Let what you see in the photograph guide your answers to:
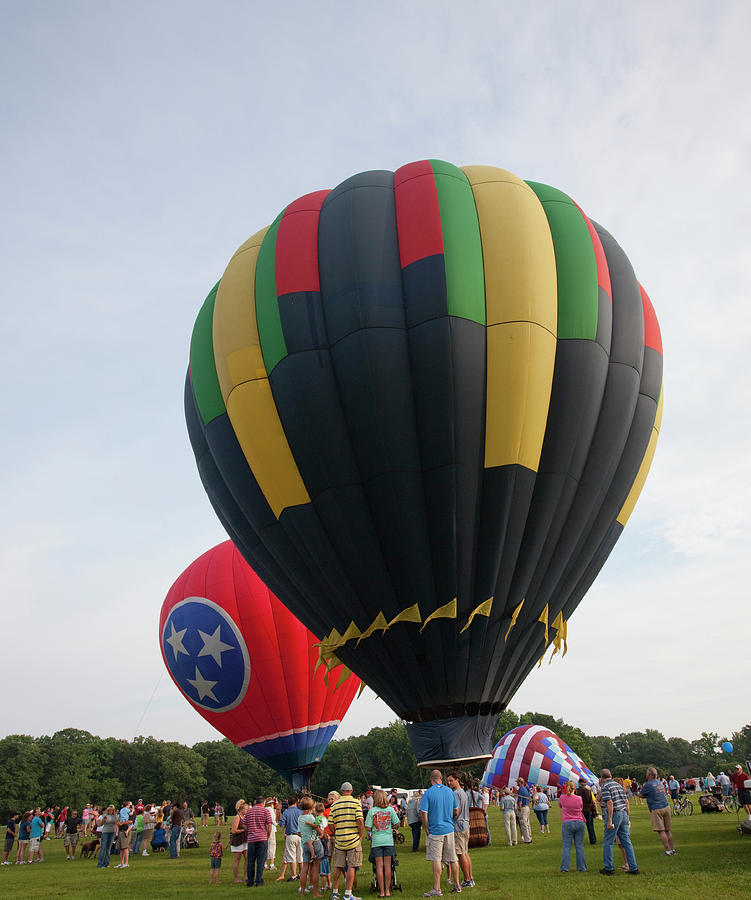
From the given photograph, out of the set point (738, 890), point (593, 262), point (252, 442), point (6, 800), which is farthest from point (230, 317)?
point (6, 800)

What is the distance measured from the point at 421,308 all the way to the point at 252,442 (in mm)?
3631

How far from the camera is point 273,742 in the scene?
21656 millimetres

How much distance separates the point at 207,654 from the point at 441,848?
14693 mm

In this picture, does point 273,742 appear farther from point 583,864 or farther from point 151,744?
point 151,744

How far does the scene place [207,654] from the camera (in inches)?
844

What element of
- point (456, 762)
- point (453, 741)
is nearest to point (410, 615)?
point (453, 741)

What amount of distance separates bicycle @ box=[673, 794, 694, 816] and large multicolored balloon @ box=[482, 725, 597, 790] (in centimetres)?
610

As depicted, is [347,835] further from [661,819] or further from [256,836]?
[661,819]

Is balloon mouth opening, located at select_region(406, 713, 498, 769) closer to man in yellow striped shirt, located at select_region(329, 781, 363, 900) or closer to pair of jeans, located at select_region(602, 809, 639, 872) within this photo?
pair of jeans, located at select_region(602, 809, 639, 872)

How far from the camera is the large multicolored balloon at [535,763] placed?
27.9 metres

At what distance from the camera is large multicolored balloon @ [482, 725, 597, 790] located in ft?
91.5

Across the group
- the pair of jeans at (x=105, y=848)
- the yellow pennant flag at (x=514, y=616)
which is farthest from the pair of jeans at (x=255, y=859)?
the pair of jeans at (x=105, y=848)

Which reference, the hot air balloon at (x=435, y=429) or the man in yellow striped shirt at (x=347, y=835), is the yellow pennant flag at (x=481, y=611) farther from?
the man in yellow striped shirt at (x=347, y=835)

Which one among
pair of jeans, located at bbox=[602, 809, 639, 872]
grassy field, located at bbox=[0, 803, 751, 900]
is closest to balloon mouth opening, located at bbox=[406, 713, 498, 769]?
grassy field, located at bbox=[0, 803, 751, 900]
